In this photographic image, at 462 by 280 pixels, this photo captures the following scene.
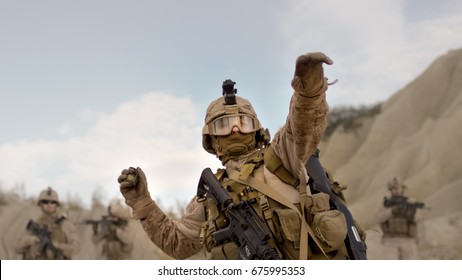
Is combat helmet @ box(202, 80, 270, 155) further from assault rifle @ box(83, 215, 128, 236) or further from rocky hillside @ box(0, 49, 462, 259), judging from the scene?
rocky hillside @ box(0, 49, 462, 259)

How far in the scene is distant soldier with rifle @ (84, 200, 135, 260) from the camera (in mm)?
11914

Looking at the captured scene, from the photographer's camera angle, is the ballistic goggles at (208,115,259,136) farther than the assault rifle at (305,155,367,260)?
Yes

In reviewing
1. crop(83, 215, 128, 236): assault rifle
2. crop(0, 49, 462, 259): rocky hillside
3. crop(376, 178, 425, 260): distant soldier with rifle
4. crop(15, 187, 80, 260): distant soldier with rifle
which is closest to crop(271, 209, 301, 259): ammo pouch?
crop(15, 187, 80, 260): distant soldier with rifle

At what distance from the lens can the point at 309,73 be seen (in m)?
2.23

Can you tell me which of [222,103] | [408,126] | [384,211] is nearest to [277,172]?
[222,103]

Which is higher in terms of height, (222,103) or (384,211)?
(384,211)

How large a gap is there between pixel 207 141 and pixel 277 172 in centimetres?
52

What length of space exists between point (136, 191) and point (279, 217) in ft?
2.60

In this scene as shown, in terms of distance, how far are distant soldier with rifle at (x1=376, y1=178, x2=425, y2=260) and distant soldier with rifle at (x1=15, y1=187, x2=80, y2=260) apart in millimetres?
5268

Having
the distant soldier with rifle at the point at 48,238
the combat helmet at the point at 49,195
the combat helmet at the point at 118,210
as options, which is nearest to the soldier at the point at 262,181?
the distant soldier with rifle at the point at 48,238

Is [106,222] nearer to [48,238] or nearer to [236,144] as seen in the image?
[48,238]

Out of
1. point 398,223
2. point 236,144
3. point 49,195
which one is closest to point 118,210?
point 49,195

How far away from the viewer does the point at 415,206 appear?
10.4 m
